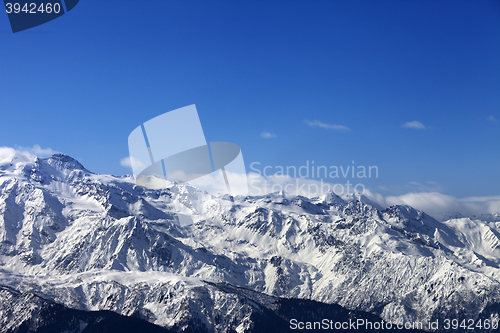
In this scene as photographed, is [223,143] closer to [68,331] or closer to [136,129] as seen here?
[136,129]

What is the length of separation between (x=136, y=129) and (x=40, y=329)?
14667 centimetres

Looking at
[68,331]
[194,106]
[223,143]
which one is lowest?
[68,331]

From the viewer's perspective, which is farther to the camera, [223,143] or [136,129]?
[223,143]

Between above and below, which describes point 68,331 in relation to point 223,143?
below

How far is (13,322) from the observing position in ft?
653

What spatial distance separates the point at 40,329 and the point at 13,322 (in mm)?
11461

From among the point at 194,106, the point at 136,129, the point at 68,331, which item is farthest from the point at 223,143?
the point at 68,331

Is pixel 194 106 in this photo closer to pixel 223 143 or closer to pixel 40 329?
pixel 223 143

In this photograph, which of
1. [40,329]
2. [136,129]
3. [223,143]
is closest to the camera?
[136,129]

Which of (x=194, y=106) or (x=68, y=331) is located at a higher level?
(x=194, y=106)

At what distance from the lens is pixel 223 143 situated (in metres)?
90.2

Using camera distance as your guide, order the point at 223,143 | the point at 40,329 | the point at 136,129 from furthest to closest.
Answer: the point at 40,329
the point at 223,143
the point at 136,129

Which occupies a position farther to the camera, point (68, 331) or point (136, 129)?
point (68, 331)

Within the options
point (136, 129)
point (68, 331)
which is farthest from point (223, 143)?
point (68, 331)
